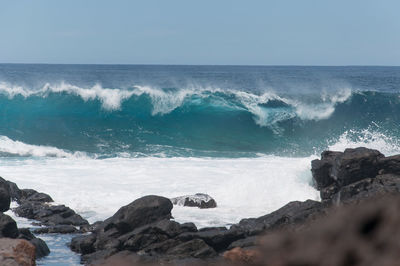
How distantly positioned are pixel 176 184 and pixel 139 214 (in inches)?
203

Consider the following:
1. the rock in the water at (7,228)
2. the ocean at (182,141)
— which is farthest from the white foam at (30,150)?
the rock in the water at (7,228)

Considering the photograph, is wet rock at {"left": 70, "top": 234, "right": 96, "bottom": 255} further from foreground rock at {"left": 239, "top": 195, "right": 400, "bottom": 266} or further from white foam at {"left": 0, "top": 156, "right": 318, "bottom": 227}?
foreground rock at {"left": 239, "top": 195, "right": 400, "bottom": 266}

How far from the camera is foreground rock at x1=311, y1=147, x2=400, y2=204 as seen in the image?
39.5 feet

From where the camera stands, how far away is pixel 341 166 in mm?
12883

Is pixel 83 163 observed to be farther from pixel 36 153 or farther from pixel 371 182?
pixel 371 182

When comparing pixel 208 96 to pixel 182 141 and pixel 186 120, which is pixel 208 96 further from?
pixel 182 141

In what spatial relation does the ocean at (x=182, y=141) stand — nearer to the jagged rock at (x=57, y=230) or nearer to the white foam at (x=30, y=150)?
the white foam at (x=30, y=150)

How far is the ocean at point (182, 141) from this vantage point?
14992 mm

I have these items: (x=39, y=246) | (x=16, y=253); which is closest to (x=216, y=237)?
(x=39, y=246)

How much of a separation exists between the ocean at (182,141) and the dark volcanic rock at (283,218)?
4.41 feet

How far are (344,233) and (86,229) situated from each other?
10594 millimetres

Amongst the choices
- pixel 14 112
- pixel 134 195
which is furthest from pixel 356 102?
pixel 134 195

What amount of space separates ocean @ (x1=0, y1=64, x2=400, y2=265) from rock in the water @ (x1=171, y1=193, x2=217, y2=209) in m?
0.25

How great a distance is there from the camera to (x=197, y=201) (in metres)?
13.5
